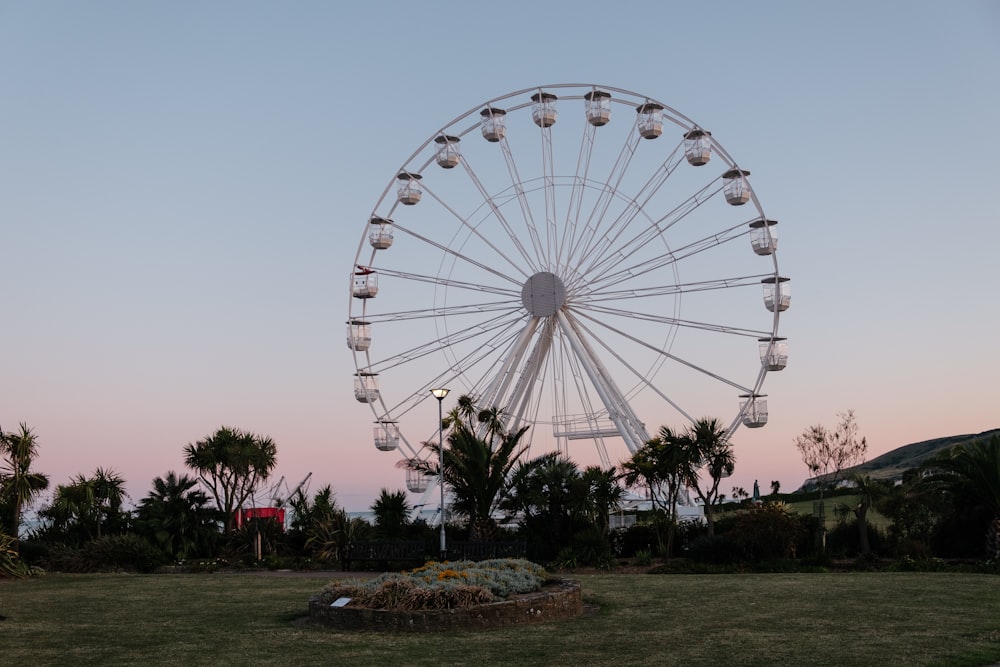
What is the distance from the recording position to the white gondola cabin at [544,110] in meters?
33.8

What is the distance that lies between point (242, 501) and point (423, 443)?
18.9 ft

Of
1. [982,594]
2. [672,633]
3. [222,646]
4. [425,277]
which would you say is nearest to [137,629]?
[222,646]

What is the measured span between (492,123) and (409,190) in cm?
359

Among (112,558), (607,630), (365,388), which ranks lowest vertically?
(607,630)

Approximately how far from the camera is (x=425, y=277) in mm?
33719

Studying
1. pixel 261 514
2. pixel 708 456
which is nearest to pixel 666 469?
pixel 708 456

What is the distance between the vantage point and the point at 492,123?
3403cm

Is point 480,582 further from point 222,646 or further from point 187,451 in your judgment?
point 187,451

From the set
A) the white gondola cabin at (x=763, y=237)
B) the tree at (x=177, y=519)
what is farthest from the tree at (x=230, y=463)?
Result: the white gondola cabin at (x=763, y=237)

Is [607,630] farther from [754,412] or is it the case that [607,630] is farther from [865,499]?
[754,412]

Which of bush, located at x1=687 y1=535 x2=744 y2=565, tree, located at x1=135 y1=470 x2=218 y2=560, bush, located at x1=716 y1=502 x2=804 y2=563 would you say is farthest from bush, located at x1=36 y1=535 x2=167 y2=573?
bush, located at x1=716 y1=502 x2=804 y2=563

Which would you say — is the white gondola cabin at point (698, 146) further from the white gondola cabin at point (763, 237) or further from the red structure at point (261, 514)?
the red structure at point (261, 514)

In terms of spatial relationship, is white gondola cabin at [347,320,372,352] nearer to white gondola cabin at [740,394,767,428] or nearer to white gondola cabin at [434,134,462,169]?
white gondola cabin at [434,134,462,169]

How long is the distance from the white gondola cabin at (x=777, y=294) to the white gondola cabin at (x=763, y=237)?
918mm
